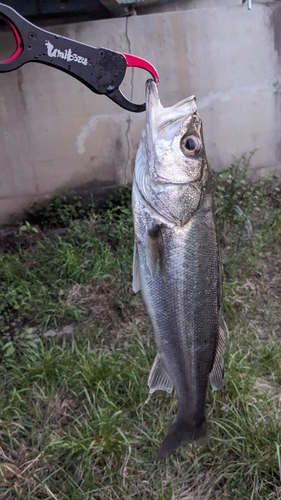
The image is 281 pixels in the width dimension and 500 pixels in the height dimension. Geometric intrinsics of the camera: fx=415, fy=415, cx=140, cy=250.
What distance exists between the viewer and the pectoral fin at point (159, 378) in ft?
5.32

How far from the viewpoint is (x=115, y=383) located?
2861 millimetres

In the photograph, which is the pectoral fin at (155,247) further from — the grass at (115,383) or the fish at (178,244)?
the grass at (115,383)

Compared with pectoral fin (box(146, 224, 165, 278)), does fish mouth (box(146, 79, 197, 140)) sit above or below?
above

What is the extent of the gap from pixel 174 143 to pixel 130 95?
4037 millimetres

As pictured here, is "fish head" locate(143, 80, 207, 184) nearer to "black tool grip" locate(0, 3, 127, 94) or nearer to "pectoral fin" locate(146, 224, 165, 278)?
"pectoral fin" locate(146, 224, 165, 278)

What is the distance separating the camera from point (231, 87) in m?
5.38

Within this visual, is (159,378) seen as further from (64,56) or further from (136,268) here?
(64,56)

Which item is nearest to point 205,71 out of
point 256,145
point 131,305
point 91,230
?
point 256,145

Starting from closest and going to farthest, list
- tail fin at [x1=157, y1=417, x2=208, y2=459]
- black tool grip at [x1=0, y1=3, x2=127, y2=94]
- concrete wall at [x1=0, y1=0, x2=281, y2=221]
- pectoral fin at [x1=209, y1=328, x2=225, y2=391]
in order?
black tool grip at [x1=0, y1=3, x2=127, y2=94], pectoral fin at [x1=209, y1=328, x2=225, y2=391], tail fin at [x1=157, y1=417, x2=208, y2=459], concrete wall at [x1=0, y1=0, x2=281, y2=221]

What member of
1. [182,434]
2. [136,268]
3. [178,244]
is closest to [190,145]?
[178,244]

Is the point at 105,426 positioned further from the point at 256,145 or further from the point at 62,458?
the point at 256,145

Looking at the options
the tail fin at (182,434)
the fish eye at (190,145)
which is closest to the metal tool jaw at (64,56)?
the fish eye at (190,145)

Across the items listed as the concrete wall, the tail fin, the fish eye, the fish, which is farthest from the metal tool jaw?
the concrete wall

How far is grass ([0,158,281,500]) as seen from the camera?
231cm
